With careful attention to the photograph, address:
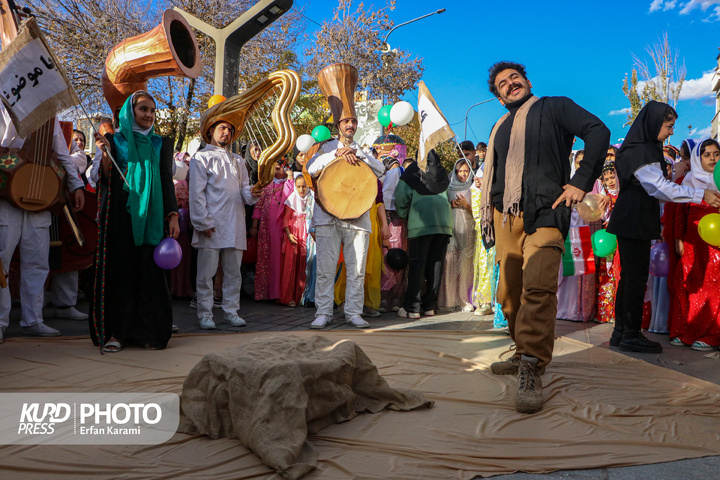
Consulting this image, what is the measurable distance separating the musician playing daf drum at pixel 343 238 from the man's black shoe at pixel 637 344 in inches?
93.4

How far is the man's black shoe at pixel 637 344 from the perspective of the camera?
4418 millimetres

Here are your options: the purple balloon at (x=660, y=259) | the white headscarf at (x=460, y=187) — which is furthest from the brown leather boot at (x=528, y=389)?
the white headscarf at (x=460, y=187)

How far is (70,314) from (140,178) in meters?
2.18

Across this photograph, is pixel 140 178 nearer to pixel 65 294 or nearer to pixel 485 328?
pixel 65 294

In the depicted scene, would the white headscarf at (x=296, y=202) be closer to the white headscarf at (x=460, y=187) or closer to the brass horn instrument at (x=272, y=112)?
the brass horn instrument at (x=272, y=112)

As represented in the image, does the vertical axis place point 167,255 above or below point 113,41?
below

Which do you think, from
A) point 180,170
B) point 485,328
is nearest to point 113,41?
point 180,170

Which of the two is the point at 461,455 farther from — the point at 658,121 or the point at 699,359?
the point at 658,121

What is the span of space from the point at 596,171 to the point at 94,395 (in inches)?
120

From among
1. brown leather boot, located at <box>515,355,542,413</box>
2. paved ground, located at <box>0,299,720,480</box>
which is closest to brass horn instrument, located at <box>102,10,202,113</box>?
paved ground, located at <box>0,299,720,480</box>

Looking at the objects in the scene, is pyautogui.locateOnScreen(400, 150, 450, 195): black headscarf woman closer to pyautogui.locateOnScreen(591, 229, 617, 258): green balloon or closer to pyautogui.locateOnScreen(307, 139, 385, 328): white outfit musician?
pyautogui.locateOnScreen(307, 139, 385, 328): white outfit musician

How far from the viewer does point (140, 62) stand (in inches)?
175

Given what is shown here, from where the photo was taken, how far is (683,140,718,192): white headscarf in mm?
4547

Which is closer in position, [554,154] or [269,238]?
[554,154]
